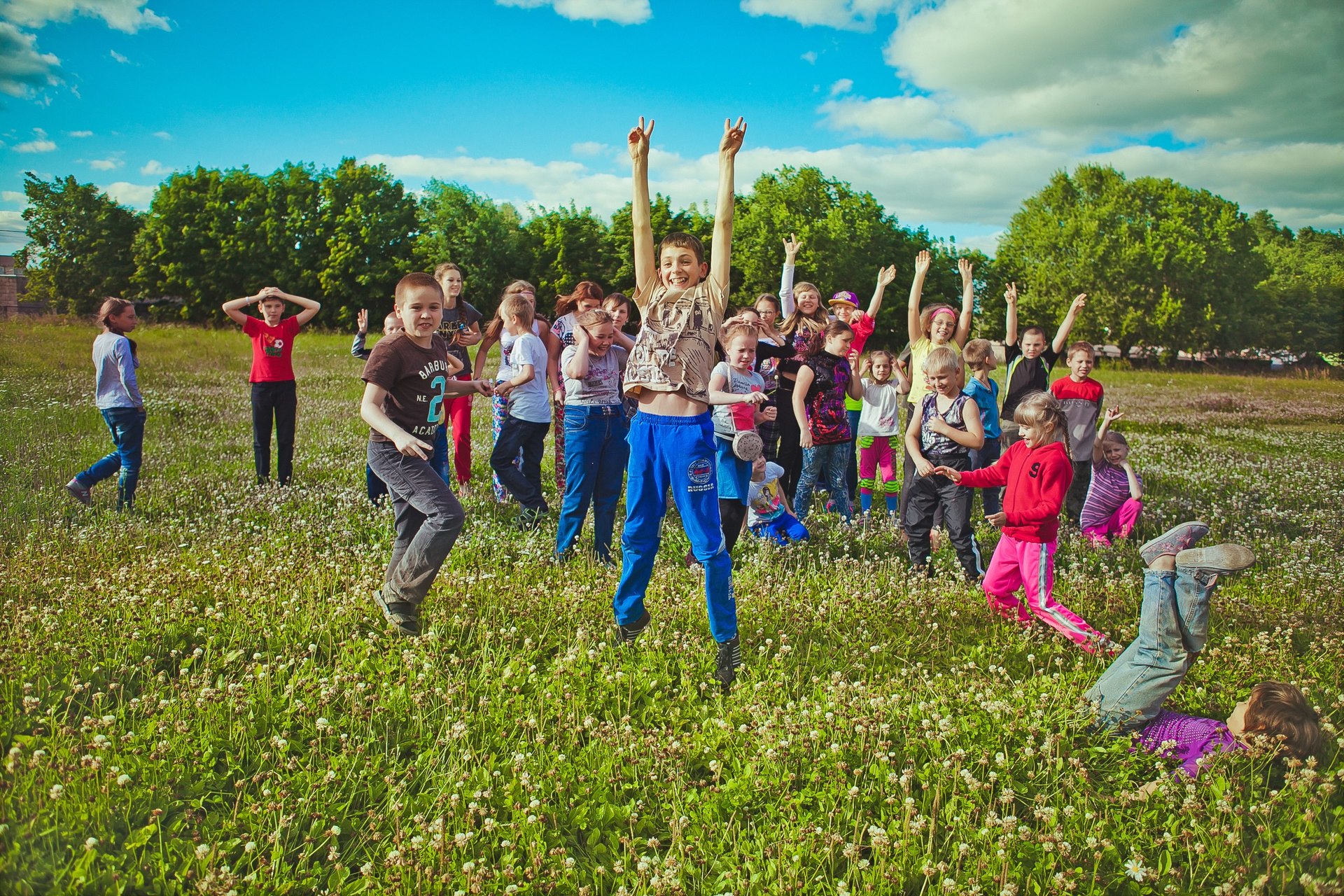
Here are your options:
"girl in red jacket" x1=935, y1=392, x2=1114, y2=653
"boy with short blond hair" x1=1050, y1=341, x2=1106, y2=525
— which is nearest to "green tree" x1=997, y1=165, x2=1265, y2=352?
"boy with short blond hair" x1=1050, y1=341, x2=1106, y2=525

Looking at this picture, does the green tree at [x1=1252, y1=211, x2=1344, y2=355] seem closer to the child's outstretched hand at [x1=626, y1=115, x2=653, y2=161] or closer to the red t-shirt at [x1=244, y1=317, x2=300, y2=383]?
the child's outstretched hand at [x1=626, y1=115, x2=653, y2=161]

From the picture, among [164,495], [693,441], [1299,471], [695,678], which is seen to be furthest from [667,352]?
[1299,471]

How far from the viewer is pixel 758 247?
63906mm

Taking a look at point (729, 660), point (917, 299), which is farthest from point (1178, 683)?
point (917, 299)

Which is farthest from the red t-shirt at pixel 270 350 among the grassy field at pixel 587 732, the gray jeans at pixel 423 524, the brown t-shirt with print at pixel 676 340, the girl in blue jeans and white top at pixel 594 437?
the brown t-shirt with print at pixel 676 340

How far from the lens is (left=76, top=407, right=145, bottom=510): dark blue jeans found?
826cm

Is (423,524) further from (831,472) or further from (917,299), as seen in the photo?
(917,299)

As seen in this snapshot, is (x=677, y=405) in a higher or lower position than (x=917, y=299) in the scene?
lower

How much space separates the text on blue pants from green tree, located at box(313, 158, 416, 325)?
52045 mm

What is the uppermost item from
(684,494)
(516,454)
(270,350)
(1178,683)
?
(270,350)

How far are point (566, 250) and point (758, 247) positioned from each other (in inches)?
637

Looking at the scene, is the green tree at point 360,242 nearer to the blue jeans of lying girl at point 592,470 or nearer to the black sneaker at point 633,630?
the blue jeans of lying girl at point 592,470

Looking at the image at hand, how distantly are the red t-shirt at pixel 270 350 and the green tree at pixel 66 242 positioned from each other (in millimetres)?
1733

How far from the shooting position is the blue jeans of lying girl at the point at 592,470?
6.95 meters
